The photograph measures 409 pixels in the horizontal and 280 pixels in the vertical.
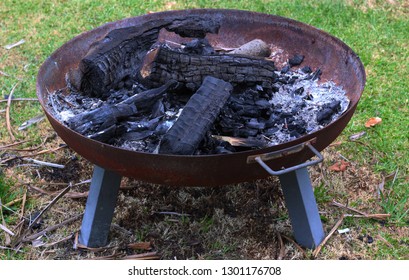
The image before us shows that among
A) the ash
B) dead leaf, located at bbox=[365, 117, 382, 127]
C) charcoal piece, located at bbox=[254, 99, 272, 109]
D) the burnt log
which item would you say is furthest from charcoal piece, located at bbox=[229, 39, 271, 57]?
dead leaf, located at bbox=[365, 117, 382, 127]

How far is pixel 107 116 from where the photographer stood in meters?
2.06

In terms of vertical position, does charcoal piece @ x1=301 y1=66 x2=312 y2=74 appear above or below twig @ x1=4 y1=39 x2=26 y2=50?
above

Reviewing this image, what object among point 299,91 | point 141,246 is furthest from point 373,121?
point 141,246

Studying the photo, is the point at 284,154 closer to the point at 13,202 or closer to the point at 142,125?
the point at 142,125

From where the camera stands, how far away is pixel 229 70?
89.0 inches

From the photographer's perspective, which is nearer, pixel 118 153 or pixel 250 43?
pixel 118 153

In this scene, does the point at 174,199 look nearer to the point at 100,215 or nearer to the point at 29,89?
the point at 100,215

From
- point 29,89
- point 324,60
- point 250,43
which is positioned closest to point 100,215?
point 250,43

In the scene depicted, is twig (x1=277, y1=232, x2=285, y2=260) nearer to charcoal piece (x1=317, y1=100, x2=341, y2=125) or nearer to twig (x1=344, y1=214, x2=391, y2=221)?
twig (x1=344, y1=214, x2=391, y2=221)

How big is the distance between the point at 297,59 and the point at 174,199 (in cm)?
93

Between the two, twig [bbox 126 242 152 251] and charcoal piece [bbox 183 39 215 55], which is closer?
twig [bbox 126 242 152 251]

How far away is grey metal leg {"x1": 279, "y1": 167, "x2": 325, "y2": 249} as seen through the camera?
2191 mm

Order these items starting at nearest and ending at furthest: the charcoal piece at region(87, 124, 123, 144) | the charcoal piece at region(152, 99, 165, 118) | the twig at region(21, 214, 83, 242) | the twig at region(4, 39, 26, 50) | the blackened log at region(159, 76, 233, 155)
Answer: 1. the blackened log at region(159, 76, 233, 155)
2. the charcoal piece at region(87, 124, 123, 144)
3. the charcoal piece at region(152, 99, 165, 118)
4. the twig at region(21, 214, 83, 242)
5. the twig at region(4, 39, 26, 50)

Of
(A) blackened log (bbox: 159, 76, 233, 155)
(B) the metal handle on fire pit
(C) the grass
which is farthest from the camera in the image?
(C) the grass
